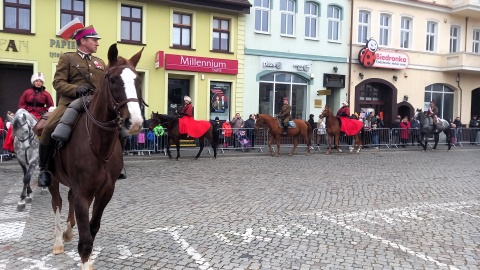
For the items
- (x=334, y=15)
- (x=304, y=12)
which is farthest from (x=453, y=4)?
(x=304, y=12)

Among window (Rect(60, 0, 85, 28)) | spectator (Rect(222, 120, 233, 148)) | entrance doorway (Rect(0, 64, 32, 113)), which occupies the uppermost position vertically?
window (Rect(60, 0, 85, 28))

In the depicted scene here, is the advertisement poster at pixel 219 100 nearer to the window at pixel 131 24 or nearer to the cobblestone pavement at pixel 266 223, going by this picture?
the window at pixel 131 24

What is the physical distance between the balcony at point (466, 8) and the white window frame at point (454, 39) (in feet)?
3.18

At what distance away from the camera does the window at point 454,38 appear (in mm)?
29328

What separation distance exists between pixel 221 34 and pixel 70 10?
7330 mm

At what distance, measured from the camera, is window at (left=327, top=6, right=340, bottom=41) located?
2508 centimetres

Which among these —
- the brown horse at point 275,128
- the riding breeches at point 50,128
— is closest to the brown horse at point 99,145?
the riding breeches at point 50,128

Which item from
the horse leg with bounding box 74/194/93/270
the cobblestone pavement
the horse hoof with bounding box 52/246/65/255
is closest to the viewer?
the horse leg with bounding box 74/194/93/270

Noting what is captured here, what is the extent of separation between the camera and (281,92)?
23.8m

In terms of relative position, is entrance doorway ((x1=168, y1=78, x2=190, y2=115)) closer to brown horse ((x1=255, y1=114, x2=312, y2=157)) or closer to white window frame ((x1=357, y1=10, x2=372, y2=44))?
brown horse ((x1=255, y1=114, x2=312, y2=157))

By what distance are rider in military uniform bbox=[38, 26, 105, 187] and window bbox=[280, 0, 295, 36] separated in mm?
19733

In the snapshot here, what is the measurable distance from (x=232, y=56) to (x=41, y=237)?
1751 cm

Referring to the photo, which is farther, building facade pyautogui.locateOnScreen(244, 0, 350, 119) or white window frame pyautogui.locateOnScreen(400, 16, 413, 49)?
white window frame pyautogui.locateOnScreen(400, 16, 413, 49)

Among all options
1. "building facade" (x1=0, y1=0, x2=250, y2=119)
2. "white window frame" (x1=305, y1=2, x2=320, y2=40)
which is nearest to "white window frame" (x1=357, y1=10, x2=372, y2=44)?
"white window frame" (x1=305, y1=2, x2=320, y2=40)
